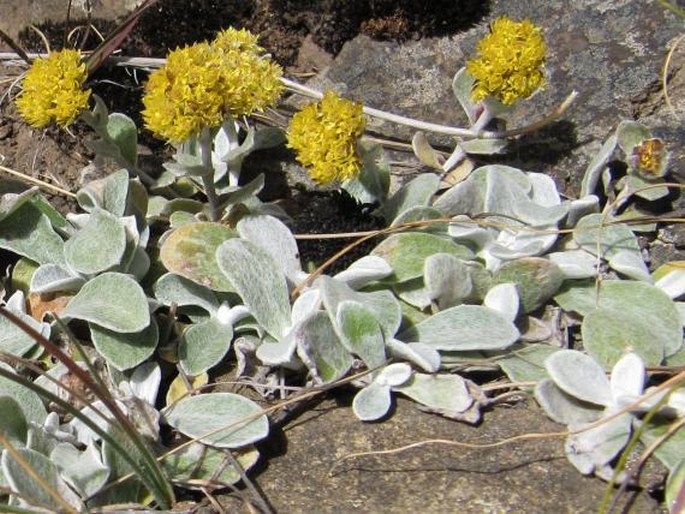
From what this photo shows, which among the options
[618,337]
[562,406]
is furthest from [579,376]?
[618,337]

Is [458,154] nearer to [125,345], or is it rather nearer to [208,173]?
[208,173]

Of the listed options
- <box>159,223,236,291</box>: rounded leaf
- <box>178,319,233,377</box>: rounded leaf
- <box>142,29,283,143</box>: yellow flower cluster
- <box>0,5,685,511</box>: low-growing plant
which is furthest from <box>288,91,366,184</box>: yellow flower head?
<box>178,319,233,377</box>: rounded leaf

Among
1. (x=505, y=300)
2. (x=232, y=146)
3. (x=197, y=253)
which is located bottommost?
(x=505, y=300)

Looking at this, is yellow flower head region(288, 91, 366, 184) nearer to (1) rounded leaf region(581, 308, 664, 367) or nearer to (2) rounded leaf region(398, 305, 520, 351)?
(2) rounded leaf region(398, 305, 520, 351)

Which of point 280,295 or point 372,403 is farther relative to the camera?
point 280,295

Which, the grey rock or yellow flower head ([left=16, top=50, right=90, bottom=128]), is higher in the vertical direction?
yellow flower head ([left=16, top=50, right=90, bottom=128])

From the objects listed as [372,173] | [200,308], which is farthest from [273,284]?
[372,173]

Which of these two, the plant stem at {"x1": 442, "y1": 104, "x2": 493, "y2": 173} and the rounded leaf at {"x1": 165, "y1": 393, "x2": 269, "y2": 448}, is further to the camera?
the plant stem at {"x1": 442, "y1": 104, "x2": 493, "y2": 173}
